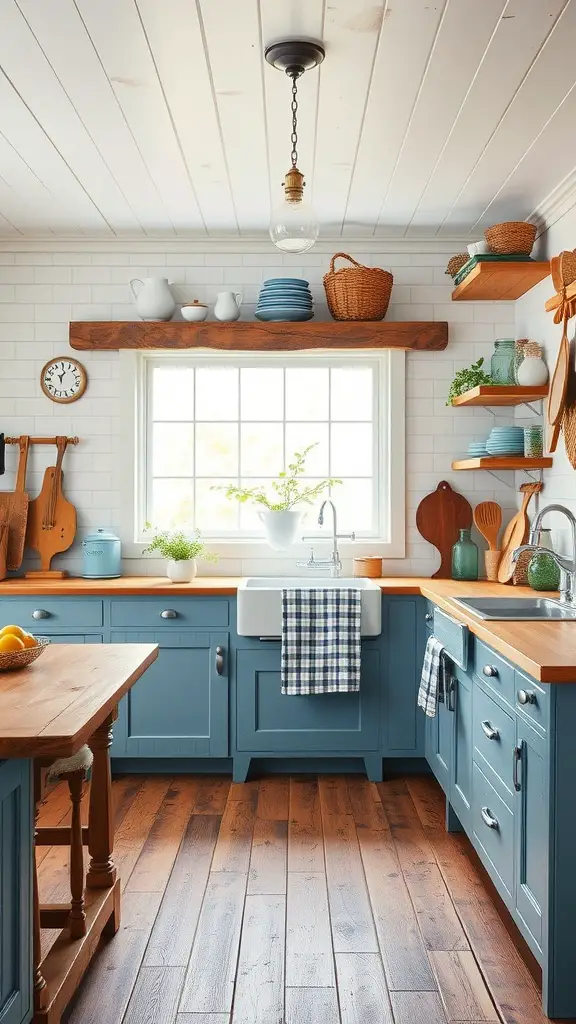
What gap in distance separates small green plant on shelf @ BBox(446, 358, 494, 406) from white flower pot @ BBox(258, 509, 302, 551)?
1.06 metres

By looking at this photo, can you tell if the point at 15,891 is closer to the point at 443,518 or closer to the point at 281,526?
the point at 281,526

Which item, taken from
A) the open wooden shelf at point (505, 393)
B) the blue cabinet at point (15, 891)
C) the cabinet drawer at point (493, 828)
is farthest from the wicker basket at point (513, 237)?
the blue cabinet at point (15, 891)

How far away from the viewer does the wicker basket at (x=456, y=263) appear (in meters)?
4.41

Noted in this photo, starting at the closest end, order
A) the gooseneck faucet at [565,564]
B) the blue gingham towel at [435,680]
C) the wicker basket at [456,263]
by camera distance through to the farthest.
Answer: the gooseneck faucet at [565,564] < the blue gingham towel at [435,680] < the wicker basket at [456,263]

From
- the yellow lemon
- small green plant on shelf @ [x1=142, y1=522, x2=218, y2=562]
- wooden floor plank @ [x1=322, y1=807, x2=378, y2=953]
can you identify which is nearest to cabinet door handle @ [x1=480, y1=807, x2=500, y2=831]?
wooden floor plank @ [x1=322, y1=807, x2=378, y2=953]

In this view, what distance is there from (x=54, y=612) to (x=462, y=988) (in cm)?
260

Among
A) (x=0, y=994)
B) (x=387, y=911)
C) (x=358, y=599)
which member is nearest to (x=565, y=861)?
(x=387, y=911)

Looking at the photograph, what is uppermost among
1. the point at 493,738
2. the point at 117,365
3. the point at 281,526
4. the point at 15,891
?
the point at 117,365

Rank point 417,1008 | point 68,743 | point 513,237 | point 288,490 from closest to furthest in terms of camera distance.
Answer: point 68,743 → point 417,1008 → point 513,237 → point 288,490

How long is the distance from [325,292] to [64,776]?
3.04m

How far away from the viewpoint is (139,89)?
9.55 ft

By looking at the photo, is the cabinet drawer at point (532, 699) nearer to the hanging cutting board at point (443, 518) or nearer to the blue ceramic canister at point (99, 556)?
the hanging cutting board at point (443, 518)

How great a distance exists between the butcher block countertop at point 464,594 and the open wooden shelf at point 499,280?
1.52 m

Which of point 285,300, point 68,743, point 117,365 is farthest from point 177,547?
point 68,743
